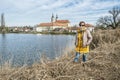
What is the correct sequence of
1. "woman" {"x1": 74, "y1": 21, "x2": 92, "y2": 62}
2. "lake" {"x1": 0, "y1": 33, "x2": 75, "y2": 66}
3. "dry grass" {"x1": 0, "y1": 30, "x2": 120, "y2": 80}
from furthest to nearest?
"lake" {"x1": 0, "y1": 33, "x2": 75, "y2": 66} → "woman" {"x1": 74, "y1": 21, "x2": 92, "y2": 62} → "dry grass" {"x1": 0, "y1": 30, "x2": 120, "y2": 80}

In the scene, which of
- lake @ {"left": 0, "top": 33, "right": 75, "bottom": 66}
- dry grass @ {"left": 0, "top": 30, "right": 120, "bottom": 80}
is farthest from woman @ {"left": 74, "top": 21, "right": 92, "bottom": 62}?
lake @ {"left": 0, "top": 33, "right": 75, "bottom": 66}

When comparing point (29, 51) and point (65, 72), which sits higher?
point (65, 72)

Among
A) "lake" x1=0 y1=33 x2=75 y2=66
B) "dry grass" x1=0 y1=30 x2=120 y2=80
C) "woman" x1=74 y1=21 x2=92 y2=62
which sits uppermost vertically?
"woman" x1=74 y1=21 x2=92 y2=62

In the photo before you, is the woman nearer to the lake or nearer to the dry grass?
the dry grass

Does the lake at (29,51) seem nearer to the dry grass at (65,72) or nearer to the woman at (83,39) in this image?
the dry grass at (65,72)

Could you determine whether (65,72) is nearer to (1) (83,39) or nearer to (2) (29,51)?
(1) (83,39)

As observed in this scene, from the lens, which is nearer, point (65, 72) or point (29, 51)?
point (65, 72)

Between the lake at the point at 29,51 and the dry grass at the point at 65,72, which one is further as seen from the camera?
the lake at the point at 29,51

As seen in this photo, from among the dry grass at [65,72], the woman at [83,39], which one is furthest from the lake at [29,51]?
the woman at [83,39]

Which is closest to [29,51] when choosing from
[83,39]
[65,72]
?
[83,39]

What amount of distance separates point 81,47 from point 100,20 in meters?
62.7

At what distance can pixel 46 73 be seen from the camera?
601 cm

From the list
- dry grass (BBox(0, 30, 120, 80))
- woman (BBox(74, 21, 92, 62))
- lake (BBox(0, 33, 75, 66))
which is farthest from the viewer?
lake (BBox(0, 33, 75, 66))

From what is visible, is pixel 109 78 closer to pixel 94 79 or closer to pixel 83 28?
pixel 94 79
